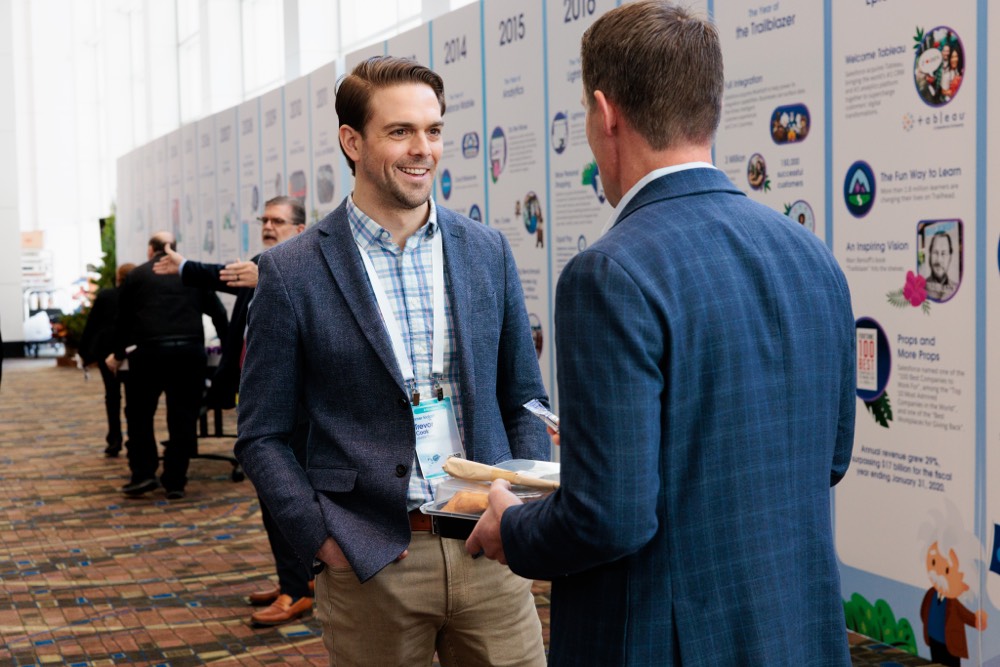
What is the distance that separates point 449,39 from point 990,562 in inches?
196

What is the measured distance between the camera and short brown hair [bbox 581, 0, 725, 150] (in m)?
1.43

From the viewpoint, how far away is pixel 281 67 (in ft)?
47.6

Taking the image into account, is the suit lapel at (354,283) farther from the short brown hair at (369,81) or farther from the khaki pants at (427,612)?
the khaki pants at (427,612)

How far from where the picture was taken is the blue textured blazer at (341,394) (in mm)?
2109

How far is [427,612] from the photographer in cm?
217

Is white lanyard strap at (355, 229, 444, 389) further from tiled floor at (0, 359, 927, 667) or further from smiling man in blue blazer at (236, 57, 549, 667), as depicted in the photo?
tiled floor at (0, 359, 927, 667)

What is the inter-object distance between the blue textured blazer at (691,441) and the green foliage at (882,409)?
113 inches

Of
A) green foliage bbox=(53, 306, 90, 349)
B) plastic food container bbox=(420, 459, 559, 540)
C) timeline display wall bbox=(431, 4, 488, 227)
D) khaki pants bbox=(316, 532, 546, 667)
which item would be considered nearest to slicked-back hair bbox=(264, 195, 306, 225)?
timeline display wall bbox=(431, 4, 488, 227)

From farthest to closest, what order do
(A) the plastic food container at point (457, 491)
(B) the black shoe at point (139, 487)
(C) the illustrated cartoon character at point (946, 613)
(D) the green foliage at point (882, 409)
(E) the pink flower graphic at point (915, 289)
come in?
(B) the black shoe at point (139, 487) → (D) the green foliage at point (882, 409) → (E) the pink flower graphic at point (915, 289) → (C) the illustrated cartoon character at point (946, 613) → (A) the plastic food container at point (457, 491)

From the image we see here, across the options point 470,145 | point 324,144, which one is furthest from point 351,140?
point 324,144

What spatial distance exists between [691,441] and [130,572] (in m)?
5.16

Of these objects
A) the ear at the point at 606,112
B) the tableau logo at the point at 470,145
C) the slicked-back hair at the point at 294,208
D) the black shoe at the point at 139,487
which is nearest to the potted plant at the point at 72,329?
the black shoe at the point at 139,487

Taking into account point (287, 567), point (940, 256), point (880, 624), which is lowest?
point (880, 624)

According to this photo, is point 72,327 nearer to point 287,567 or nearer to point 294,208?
point 294,208
